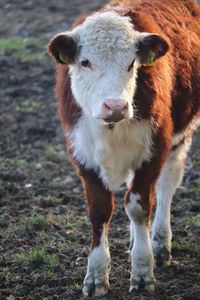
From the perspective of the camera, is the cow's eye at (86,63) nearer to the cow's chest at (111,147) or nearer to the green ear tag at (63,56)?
the green ear tag at (63,56)

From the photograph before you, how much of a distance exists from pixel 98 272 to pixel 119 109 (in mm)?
1441

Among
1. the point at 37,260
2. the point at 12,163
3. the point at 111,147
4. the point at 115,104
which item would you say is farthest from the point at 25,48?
the point at 115,104

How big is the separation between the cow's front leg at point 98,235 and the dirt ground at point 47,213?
111 millimetres

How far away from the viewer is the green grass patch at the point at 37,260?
7.53 m

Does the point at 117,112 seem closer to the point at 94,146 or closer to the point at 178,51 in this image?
the point at 94,146

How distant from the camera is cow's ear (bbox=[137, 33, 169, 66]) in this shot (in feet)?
21.6

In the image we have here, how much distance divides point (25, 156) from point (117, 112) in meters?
5.35

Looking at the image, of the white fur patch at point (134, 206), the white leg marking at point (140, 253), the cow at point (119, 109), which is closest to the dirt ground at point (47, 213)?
the white leg marking at point (140, 253)

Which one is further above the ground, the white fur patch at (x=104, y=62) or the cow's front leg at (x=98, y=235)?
the white fur patch at (x=104, y=62)

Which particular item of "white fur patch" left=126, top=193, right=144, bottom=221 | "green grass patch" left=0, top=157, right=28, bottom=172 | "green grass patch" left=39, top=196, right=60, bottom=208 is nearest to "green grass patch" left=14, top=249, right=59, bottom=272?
"white fur patch" left=126, top=193, right=144, bottom=221

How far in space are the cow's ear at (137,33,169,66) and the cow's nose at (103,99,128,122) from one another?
61 cm

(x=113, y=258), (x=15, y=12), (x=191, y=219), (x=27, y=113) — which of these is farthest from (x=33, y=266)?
(x=15, y=12)

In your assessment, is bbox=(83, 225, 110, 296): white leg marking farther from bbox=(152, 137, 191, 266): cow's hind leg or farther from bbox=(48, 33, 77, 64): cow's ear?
bbox=(48, 33, 77, 64): cow's ear

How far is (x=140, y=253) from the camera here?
686cm
